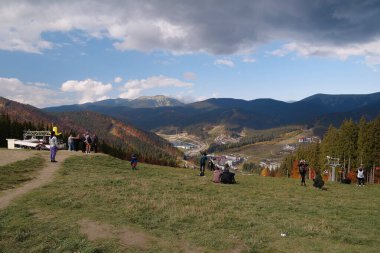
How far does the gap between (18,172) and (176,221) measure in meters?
18.1

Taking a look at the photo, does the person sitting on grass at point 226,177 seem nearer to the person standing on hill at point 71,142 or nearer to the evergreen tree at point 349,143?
the person standing on hill at point 71,142

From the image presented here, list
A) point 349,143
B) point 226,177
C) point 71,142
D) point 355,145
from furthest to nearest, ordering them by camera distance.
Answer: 1. point 349,143
2. point 355,145
3. point 71,142
4. point 226,177

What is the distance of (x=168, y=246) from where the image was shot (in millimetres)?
13164

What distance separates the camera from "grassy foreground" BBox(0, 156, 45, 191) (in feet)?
78.0

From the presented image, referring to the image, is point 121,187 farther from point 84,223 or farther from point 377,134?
point 377,134

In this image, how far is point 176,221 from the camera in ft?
53.9

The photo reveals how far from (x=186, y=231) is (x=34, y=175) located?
721 inches

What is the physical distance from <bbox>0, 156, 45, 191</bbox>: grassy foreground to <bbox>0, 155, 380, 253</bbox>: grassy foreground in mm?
2819

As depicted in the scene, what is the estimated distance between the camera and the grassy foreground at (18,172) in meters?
23.8

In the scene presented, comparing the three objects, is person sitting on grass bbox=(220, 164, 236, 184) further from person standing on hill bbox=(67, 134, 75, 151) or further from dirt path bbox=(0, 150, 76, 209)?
person standing on hill bbox=(67, 134, 75, 151)

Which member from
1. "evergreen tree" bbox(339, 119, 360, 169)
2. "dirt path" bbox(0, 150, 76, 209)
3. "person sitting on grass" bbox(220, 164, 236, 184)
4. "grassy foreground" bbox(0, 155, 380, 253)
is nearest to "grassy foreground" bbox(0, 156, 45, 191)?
"dirt path" bbox(0, 150, 76, 209)

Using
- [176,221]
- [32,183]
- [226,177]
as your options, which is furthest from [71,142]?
[176,221]

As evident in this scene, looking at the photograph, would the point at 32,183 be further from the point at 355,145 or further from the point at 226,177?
the point at 355,145

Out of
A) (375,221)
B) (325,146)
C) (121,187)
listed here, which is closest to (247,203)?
(375,221)
